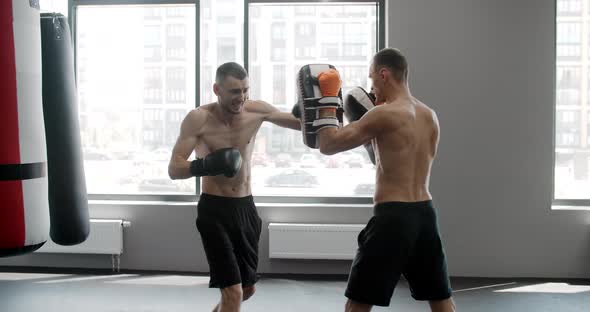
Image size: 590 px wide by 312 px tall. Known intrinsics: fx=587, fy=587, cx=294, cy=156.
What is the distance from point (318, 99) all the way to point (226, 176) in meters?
A: 0.54

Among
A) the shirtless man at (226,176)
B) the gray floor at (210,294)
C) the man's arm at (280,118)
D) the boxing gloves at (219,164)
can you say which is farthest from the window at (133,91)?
the boxing gloves at (219,164)

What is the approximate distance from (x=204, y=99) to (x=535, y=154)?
239 cm

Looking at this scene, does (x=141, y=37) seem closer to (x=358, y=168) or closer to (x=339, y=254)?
(x=358, y=168)

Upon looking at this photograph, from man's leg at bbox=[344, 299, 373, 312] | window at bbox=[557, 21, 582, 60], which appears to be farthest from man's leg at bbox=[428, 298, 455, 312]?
window at bbox=[557, 21, 582, 60]

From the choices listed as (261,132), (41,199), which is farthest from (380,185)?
(261,132)

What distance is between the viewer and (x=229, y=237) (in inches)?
97.9

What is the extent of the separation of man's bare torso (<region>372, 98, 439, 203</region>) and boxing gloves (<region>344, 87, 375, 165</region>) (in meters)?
0.24

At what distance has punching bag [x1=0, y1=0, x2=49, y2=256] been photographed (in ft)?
5.63

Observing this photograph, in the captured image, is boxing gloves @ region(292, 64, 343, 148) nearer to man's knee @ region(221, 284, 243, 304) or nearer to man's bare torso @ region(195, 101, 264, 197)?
man's bare torso @ region(195, 101, 264, 197)

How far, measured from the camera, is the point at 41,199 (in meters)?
1.83

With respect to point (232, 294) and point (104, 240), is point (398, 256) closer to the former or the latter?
point (232, 294)

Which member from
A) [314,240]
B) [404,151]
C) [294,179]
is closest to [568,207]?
[314,240]

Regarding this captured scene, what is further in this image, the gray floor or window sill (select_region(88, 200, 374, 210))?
window sill (select_region(88, 200, 374, 210))

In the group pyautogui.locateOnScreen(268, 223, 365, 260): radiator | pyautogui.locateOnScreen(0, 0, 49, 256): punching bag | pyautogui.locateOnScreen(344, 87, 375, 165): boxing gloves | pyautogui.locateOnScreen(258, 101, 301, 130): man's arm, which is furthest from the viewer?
pyautogui.locateOnScreen(268, 223, 365, 260): radiator
